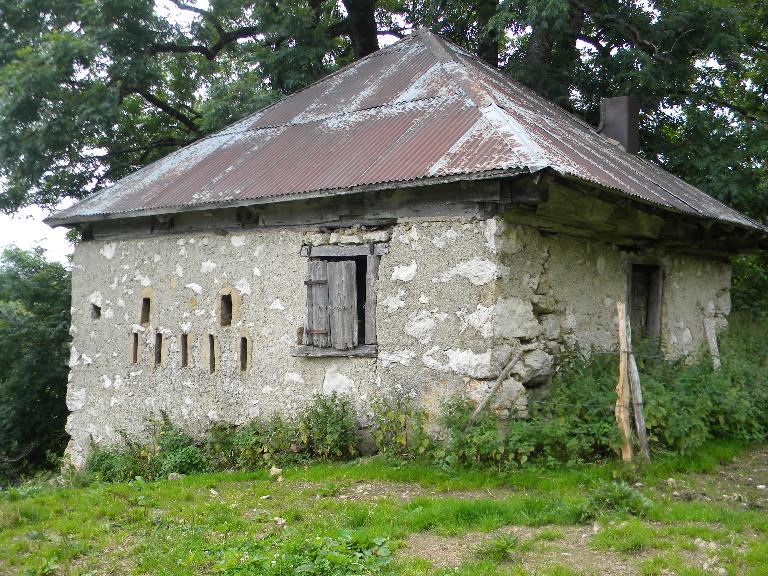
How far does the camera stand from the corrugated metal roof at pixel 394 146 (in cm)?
728

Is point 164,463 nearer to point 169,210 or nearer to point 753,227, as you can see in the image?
point 169,210

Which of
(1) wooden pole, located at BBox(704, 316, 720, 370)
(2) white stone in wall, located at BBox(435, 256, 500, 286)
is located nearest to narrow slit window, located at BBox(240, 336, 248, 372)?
(2) white stone in wall, located at BBox(435, 256, 500, 286)

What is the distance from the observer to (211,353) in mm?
8977

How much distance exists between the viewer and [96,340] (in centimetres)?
1020

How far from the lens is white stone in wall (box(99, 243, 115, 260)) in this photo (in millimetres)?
10062

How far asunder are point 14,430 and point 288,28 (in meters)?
9.21

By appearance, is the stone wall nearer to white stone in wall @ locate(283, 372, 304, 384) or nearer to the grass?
white stone in wall @ locate(283, 372, 304, 384)

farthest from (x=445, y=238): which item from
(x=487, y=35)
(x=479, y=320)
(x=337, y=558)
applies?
(x=487, y=35)

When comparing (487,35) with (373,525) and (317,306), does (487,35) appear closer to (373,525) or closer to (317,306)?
(317,306)

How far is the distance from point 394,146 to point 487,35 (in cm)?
805

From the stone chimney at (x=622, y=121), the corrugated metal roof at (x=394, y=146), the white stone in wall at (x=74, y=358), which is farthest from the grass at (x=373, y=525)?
the stone chimney at (x=622, y=121)

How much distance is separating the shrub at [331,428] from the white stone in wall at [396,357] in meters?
0.60

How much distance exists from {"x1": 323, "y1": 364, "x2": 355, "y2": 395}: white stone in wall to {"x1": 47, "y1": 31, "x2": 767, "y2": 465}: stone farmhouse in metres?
0.02

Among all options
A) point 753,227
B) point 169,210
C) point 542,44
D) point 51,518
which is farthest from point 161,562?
point 542,44
